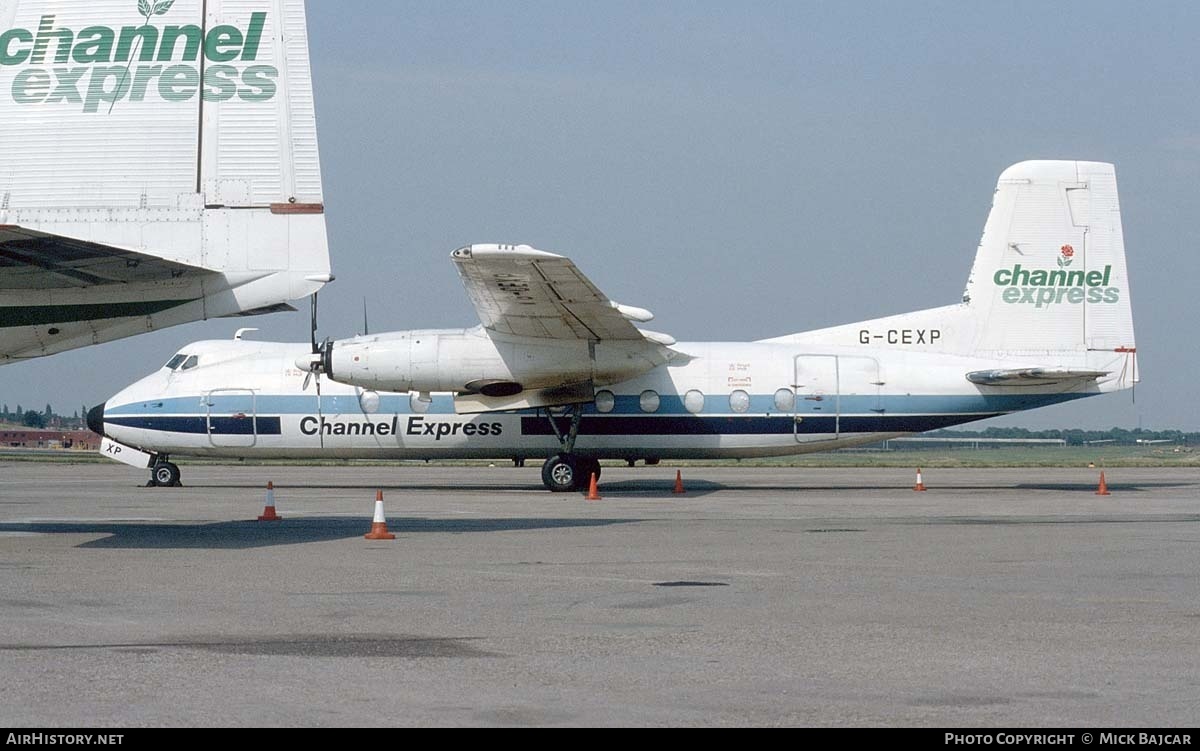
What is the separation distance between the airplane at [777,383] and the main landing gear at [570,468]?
34 millimetres

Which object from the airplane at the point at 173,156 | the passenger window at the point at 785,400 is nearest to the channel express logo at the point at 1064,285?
the passenger window at the point at 785,400

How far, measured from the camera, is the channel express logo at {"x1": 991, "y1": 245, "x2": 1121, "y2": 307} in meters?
30.0

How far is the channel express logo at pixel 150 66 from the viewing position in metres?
15.1

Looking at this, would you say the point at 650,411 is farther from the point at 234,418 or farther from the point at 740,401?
the point at 234,418

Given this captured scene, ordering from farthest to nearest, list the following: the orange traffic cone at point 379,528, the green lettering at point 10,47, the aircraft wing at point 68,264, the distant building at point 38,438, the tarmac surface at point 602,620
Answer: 1. the distant building at point 38,438
2. the orange traffic cone at point 379,528
3. the green lettering at point 10,47
4. the aircraft wing at point 68,264
5. the tarmac surface at point 602,620

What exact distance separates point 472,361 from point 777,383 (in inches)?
277

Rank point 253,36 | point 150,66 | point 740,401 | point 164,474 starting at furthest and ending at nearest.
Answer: point 164,474 → point 740,401 → point 150,66 → point 253,36

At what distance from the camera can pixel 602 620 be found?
10.1 meters

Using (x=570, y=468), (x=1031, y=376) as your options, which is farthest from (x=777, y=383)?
(x=1031, y=376)

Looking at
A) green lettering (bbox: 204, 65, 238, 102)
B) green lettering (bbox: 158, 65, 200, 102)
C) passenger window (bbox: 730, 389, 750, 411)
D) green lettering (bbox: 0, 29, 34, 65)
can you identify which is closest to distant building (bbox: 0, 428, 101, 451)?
passenger window (bbox: 730, 389, 750, 411)

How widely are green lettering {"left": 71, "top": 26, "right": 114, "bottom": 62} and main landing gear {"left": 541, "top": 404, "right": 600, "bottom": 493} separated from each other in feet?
52.4

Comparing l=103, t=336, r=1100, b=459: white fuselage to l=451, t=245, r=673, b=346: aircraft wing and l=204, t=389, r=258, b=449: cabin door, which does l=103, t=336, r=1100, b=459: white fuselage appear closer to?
l=204, t=389, r=258, b=449: cabin door

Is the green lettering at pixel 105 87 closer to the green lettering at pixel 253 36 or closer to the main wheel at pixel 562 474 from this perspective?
the green lettering at pixel 253 36
